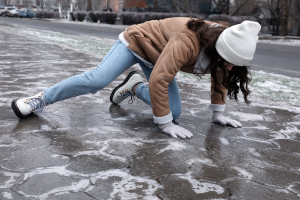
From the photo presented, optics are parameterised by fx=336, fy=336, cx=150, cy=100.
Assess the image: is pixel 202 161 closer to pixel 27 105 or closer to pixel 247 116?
pixel 247 116

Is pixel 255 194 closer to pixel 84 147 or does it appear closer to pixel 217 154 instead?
pixel 217 154

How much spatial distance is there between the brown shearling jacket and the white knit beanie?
0.66 ft

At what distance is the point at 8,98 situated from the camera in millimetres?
3529

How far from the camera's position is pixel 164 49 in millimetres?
2428

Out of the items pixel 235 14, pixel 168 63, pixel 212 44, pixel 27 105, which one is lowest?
pixel 27 105

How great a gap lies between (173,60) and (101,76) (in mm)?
671

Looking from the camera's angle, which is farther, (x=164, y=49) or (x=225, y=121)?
(x=225, y=121)

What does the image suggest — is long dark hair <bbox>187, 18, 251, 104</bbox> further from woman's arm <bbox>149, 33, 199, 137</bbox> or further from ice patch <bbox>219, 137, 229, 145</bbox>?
ice patch <bbox>219, 137, 229, 145</bbox>

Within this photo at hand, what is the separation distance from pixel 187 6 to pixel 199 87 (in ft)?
77.3

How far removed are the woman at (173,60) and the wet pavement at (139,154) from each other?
170mm

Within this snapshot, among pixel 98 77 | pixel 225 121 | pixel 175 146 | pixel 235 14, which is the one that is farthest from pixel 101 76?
pixel 235 14

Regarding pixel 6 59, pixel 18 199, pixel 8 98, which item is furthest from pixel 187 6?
pixel 18 199

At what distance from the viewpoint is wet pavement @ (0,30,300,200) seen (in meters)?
1.81

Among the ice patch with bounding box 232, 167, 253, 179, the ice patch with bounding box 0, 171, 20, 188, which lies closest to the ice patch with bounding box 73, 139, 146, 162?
the ice patch with bounding box 0, 171, 20, 188
